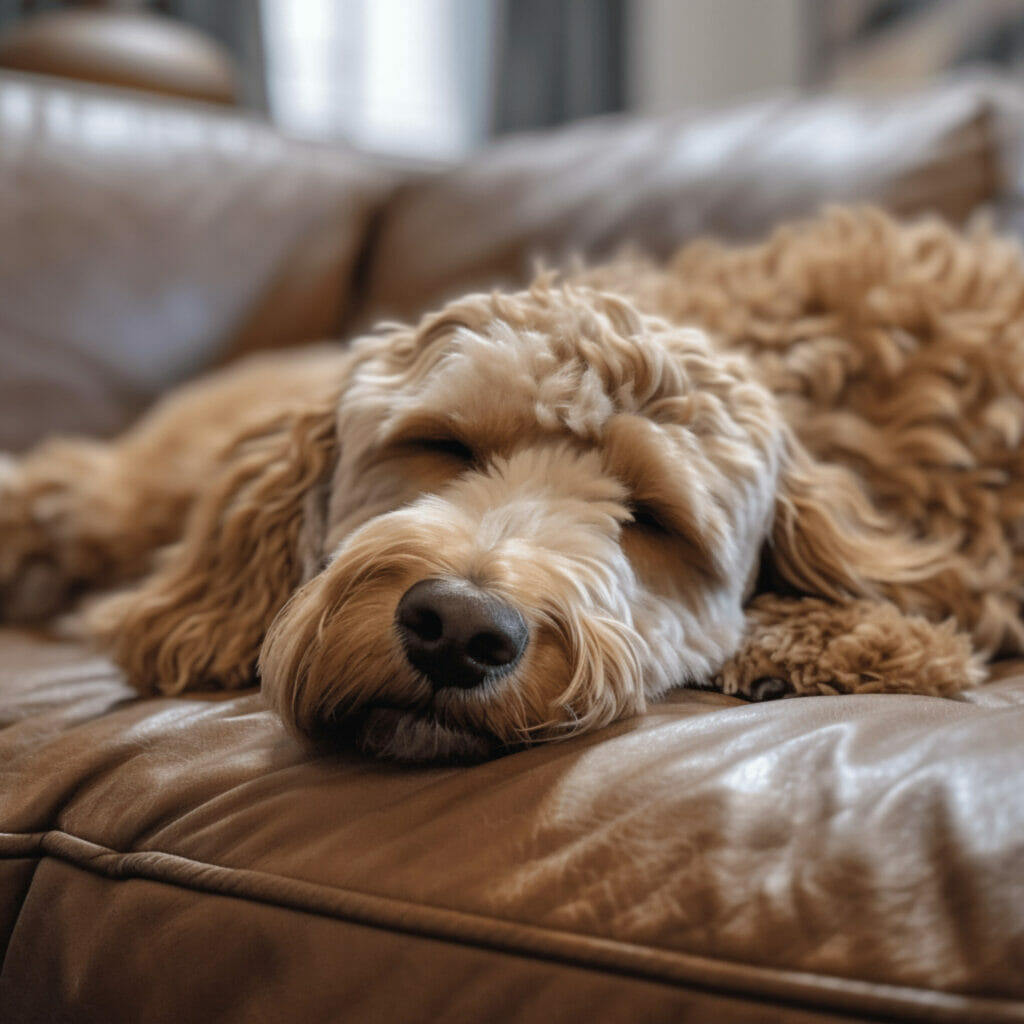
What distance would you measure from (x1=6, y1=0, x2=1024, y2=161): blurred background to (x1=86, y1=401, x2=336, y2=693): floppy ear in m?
3.35

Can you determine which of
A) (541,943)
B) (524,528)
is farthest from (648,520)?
(541,943)

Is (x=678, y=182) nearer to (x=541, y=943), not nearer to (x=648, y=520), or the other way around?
(x=648, y=520)

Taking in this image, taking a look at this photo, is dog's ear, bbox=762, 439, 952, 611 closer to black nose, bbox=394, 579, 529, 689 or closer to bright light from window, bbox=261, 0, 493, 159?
black nose, bbox=394, 579, 529, 689

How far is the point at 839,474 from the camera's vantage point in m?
1.90

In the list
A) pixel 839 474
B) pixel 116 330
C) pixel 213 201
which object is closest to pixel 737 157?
pixel 839 474

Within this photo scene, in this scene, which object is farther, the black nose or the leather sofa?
the black nose

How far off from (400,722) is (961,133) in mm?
2065

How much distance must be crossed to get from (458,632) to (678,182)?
2026mm

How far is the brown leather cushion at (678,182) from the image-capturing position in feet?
8.65

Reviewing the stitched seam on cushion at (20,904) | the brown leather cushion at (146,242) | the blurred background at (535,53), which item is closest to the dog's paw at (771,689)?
the stitched seam on cushion at (20,904)

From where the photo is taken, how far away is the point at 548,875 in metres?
1.04

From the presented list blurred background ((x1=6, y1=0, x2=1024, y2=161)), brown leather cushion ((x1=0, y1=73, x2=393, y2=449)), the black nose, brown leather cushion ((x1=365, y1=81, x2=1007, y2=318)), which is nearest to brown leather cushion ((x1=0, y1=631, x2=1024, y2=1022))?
the black nose

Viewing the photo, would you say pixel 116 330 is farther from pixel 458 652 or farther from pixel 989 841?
pixel 989 841

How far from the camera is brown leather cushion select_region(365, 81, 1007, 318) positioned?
8.65 feet
